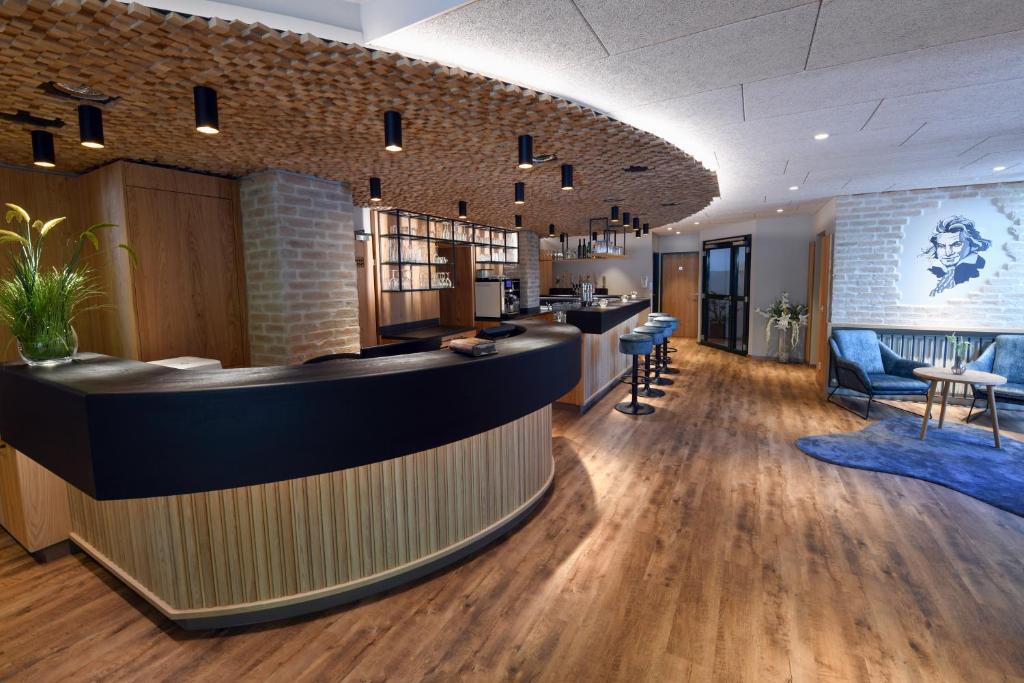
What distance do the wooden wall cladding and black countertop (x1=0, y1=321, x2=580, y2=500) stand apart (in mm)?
267

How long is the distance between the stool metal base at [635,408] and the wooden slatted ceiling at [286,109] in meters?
2.64

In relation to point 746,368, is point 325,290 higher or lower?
higher

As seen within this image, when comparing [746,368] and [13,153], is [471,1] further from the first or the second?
[746,368]

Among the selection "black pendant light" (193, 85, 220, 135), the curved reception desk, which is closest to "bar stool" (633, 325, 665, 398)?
the curved reception desk

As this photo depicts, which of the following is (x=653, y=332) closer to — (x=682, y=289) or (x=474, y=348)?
(x=474, y=348)

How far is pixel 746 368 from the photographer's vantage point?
28.8ft

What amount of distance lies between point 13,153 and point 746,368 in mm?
9577

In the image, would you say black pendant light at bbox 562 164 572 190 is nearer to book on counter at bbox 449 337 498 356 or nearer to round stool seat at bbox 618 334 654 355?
book on counter at bbox 449 337 498 356

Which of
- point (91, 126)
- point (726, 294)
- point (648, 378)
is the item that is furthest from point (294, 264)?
point (726, 294)

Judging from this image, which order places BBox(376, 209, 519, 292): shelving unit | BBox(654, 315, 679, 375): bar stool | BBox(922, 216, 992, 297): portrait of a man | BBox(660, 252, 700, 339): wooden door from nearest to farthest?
BBox(922, 216, 992, 297): portrait of a man < BBox(376, 209, 519, 292): shelving unit < BBox(654, 315, 679, 375): bar stool < BBox(660, 252, 700, 339): wooden door

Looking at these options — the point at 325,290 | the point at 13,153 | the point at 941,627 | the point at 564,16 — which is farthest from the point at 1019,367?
the point at 13,153

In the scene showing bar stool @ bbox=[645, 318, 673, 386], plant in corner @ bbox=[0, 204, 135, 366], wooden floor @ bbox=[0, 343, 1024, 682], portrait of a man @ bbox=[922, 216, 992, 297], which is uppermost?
portrait of a man @ bbox=[922, 216, 992, 297]

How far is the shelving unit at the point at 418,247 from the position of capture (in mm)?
6566

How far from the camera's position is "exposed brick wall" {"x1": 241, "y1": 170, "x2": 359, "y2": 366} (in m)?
4.15
